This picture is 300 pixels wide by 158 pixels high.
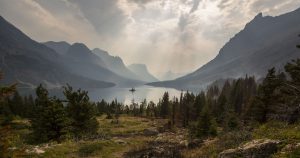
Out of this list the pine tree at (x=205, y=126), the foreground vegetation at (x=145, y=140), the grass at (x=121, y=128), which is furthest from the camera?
the grass at (x=121, y=128)

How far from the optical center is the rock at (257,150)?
52.2 feet

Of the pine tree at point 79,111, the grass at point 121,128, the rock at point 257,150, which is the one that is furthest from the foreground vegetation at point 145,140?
the grass at point 121,128

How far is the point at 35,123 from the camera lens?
121 feet

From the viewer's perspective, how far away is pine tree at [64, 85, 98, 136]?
136 feet

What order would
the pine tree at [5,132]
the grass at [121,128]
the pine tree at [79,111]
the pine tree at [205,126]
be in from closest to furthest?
the pine tree at [5,132] < the pine tree at [79,111] < the pine tree at [205,126] < the grass at [121,128]

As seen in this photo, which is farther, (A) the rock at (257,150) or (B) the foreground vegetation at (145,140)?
(B) the foreground vegetation at (145,140)

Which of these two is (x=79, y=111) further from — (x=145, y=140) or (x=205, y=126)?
(x=205, y=126)

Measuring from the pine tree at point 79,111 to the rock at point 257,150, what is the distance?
28.4m

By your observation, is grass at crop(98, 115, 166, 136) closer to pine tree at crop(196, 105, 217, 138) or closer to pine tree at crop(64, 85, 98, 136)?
pine tree at crop(64, 85, 98, 136)

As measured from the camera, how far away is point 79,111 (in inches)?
1650

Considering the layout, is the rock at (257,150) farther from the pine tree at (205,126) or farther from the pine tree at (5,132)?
the pine tree at (205,126)

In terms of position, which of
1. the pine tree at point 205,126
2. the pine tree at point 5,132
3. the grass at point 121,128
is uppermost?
the pine tree at point 5,132

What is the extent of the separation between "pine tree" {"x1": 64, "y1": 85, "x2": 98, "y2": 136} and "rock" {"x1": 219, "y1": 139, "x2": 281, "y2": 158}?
28.4 metres

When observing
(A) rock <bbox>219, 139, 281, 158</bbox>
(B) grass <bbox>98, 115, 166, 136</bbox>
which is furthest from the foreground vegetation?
(B) grass <bbox>98, 115, 166, 136</bbox>
